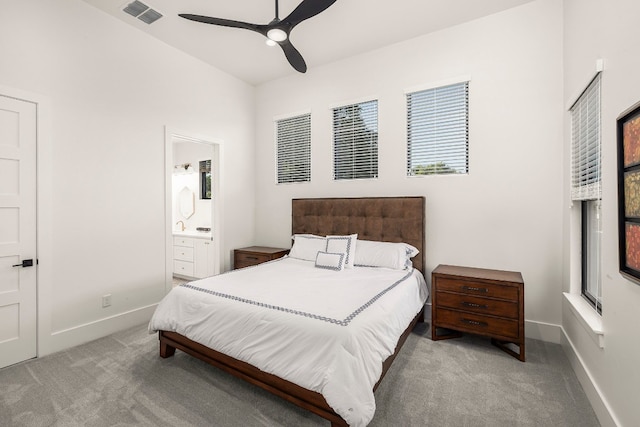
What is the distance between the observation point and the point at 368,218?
145 inches

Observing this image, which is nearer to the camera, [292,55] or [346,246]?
[292,55]

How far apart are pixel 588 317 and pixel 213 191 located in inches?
167

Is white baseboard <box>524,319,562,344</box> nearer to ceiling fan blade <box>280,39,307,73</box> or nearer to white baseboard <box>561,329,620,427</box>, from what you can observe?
white baseboard <box>561,329,620,427</box>

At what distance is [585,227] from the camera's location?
2.51 meters

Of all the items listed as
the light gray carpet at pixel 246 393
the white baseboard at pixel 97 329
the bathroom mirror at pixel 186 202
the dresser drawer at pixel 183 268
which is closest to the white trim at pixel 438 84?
the light gray carpet at pixel 246 393

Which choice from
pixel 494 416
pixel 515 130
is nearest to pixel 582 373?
pixel 494 416

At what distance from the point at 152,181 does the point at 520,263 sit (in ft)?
13.7

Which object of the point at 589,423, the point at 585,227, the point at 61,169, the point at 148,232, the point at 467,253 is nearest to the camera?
the point at 589,423

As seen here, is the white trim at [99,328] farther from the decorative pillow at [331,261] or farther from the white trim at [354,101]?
the white trim at [354,101]

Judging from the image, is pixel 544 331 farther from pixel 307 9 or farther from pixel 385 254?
pixel 307 9

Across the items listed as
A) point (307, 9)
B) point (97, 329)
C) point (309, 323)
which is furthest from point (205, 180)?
point (309, 323)

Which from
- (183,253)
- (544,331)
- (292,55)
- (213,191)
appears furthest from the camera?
(183,253)

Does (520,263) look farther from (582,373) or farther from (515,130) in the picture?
(515,130)

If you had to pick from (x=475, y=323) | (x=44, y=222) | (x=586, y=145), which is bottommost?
(x=475, y=323)
